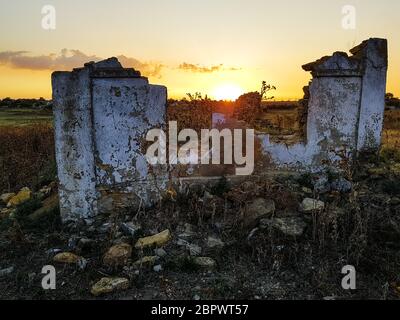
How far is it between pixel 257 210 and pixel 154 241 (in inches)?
52.6

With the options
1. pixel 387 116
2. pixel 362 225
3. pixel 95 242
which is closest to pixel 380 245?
pixel 362 225

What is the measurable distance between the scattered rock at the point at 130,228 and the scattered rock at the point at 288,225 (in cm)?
155

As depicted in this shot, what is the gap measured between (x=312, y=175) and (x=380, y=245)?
5.93 ft

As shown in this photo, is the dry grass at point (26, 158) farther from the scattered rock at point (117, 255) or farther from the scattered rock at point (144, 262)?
the scattered rock at point (144, 262)

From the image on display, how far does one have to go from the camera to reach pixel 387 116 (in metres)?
15.6

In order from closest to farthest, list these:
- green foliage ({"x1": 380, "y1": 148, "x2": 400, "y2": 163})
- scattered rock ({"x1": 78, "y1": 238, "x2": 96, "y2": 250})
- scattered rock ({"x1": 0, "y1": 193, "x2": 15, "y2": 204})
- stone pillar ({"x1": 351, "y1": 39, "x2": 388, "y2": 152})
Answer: scattered rock ({"x1": 78, "y1": 238, "x2": 96, "y2": 250})
stone pillar ({"x1": 351, "y1": 39, "x2": 388, "y2": 152})
green foliage ({"x1": 380, "y1": 148, "x2": 400, "y2": 163})
scattered rock ({"x1": 0, "y1": 193, "x2": 15, "y2": 204})

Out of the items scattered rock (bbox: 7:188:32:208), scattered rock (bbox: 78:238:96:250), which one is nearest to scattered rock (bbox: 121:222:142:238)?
scattered rock (bbox: 78:238:96:250)

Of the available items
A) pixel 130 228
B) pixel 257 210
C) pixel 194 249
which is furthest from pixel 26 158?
pixel 257 210

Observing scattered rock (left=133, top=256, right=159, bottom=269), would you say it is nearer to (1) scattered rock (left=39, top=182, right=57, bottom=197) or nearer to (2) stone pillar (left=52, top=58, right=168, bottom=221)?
(2) stone pillar (left=52, top=58, right=168, bottom=221)

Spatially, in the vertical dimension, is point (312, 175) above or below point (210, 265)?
above

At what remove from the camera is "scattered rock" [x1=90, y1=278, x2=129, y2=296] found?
12.0 ft

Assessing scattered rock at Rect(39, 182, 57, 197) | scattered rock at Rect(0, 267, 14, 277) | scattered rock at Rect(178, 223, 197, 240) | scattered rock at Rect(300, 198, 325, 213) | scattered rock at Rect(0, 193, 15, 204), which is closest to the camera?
scattered rock at Rect(0, 267, 14, 277)

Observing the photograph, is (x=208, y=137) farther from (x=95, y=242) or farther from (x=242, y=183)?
(x=95, y=242)

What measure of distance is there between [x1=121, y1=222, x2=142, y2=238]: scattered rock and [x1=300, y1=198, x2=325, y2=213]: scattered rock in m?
2.12
